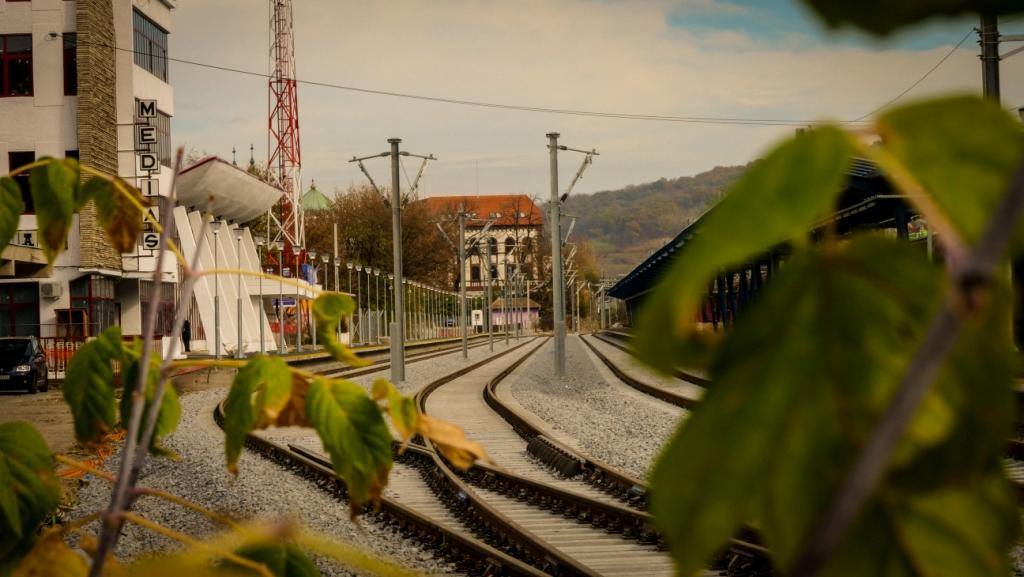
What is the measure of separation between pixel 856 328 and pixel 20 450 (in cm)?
84

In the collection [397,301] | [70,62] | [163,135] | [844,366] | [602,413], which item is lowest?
[602,413]

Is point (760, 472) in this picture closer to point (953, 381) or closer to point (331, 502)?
point (953, 381)

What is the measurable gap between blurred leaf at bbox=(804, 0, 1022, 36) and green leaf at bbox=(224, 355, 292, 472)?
0.75m

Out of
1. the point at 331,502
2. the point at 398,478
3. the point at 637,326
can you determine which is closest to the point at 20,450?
the point at 637,326

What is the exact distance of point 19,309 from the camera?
39281 millimetres

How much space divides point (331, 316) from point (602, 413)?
61.8 feet

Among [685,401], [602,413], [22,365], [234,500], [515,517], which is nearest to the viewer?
[685,401]

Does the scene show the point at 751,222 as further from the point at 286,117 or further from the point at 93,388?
the point at 286,117

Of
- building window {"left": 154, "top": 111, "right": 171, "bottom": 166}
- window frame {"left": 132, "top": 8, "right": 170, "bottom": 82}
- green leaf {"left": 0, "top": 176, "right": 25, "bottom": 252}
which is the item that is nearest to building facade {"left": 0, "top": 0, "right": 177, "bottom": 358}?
window frame {"left": 132, "top": 8, "right": 170, "bottom": 82}

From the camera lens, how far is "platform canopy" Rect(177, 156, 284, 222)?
46375mm

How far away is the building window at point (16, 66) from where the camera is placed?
40.6 meters

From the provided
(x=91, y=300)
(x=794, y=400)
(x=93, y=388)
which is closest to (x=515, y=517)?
(x=93, y=388)

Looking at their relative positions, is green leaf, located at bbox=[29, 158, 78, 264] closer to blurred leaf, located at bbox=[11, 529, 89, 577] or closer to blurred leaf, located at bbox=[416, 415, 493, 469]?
blurred leaf, located at bbox=[11, 529, 89, 577]

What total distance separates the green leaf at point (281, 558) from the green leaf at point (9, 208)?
0.42 meters
